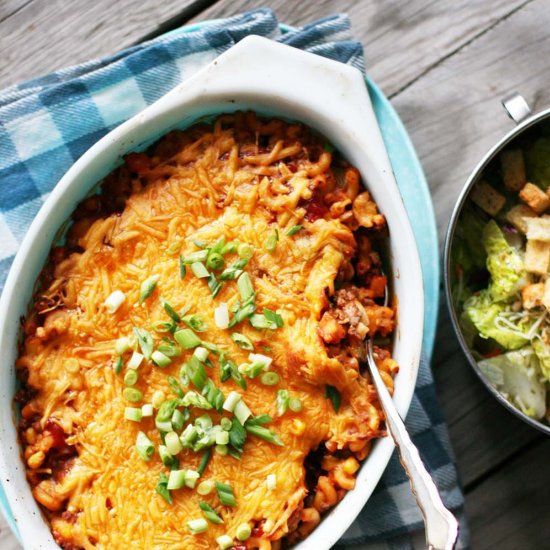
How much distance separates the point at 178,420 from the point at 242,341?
11.9 inches

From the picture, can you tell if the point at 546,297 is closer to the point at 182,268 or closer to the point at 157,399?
the point at 182,268

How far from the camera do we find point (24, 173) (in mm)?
2586

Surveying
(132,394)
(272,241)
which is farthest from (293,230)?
(132,394)

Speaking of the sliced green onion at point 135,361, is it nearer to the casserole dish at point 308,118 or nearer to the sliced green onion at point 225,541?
the casserole dish at point 308,118

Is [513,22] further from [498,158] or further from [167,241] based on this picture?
[167,241]

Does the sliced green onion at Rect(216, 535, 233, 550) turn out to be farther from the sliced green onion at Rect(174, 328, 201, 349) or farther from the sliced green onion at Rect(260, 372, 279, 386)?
the sliced green onion at Rect(174, 328, 201, 349)

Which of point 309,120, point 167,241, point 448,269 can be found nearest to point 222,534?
point 167,241

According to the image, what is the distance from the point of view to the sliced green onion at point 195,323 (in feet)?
7.18

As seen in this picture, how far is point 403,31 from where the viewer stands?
2.92m

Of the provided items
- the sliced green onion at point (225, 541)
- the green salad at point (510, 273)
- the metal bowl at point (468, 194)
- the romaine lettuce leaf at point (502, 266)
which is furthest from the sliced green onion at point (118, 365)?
the romaine lettuce leaf at point (502, 266)

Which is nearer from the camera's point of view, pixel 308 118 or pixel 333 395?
pixel 333 395

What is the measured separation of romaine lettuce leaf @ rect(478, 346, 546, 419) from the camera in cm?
271

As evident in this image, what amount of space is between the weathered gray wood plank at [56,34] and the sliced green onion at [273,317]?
52.1 inches

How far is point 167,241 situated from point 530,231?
1.29m
